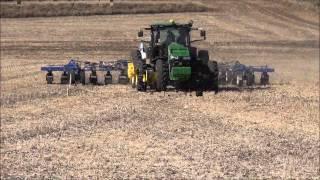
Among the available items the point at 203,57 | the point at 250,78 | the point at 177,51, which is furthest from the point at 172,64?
the point at 250,78

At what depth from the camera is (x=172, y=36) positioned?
68.7 feet

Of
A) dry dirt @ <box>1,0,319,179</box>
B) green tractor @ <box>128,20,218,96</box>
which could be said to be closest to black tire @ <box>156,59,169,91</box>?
green tractor @ <box>128,20,218,96</box>

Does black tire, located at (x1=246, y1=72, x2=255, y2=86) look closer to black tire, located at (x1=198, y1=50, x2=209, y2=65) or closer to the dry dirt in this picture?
the dry dirt

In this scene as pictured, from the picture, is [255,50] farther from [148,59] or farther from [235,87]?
[148,59]

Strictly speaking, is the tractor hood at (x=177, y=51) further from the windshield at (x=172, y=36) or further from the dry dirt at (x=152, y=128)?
the dry dirt at (x=152, y=128)

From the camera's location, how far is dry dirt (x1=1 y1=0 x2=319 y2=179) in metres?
11.3

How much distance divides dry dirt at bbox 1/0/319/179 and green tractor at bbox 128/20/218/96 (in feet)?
1.43

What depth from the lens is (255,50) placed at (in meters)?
34.9

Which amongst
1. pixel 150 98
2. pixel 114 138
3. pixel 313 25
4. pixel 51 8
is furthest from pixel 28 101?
pixel 313 25

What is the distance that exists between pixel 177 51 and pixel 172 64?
1.57 feet

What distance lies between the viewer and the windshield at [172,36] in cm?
2081

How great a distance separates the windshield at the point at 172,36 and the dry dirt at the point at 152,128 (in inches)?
62.7

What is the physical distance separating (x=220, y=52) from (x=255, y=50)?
167 cm

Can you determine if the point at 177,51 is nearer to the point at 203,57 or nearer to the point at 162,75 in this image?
the point at 162,75
